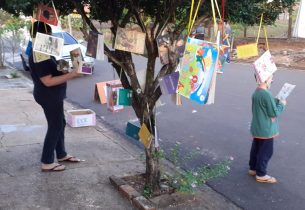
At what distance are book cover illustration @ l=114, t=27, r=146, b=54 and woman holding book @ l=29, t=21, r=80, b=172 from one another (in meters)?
0.75

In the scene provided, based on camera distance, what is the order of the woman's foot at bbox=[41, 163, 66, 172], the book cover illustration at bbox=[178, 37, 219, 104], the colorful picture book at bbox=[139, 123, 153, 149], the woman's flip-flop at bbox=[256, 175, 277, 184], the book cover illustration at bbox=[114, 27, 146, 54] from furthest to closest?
the woman's flip-flop at bbox=[256, 175, 277, 184]
the woman's foot at bbox=[41, 163, 66, 172]
the colorful picture book at bbox=[139, 123, 153, 149]
the book cover illustration at bbox=[114, 27, 146, 54]
the book cover illustration at bbox=[178, 37, 219, 104]

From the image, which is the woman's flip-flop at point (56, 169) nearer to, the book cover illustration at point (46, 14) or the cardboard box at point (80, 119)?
the book cover illustration at point (46, 14)

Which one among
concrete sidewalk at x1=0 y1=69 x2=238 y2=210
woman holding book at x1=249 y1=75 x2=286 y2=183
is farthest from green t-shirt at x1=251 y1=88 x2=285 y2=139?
concrete sidewalk at x1=0 y1=69 x2=238 y2=210

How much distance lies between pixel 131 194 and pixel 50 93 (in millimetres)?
1419

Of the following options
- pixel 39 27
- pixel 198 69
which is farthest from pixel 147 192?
pixel 39 27

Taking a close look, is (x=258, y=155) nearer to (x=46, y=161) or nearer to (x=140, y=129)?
(x=140, y=129)

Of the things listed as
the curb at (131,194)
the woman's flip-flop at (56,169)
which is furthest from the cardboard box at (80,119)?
the curb at (131,194)

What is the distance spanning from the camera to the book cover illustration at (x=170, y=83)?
3.64 m

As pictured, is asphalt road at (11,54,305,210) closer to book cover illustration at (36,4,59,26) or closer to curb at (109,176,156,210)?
curb at (109,176,156,210)

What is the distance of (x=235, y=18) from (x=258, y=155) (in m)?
1.87

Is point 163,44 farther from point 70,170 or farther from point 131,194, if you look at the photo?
point 70,170

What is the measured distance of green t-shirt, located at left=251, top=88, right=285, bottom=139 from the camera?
466 centimetres

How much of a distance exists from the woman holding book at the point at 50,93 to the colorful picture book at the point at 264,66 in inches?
74.1

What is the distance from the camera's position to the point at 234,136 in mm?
6883
